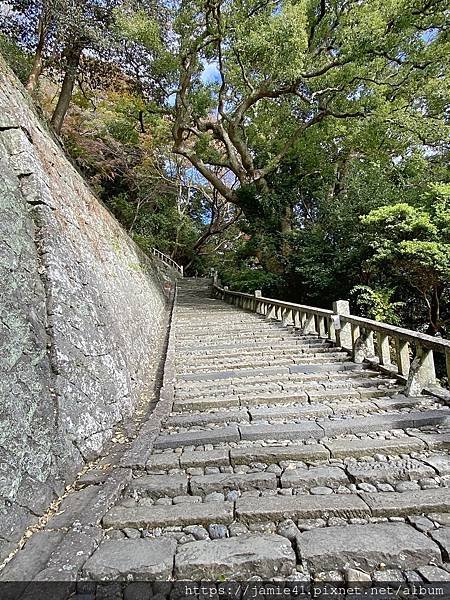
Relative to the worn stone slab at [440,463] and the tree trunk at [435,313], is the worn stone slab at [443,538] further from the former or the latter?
the tree trunk at [435,313]

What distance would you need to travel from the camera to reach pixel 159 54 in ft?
36.0

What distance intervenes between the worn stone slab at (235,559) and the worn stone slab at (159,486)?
24.4 inches

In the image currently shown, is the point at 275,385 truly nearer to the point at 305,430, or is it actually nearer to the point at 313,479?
the point at 305,430

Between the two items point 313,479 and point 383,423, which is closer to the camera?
point 313,479

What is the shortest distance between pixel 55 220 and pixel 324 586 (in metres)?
4.06

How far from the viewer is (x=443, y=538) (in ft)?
7.47

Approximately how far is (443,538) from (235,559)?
1.31m

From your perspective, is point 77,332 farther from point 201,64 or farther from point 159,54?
point 201,64

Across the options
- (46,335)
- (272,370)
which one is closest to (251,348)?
(272,370)

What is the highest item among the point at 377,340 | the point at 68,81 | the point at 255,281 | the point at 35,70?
the point at 68,81

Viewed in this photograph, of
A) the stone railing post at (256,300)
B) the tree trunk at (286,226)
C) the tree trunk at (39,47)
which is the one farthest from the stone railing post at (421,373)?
the tree trunk at (286,226)

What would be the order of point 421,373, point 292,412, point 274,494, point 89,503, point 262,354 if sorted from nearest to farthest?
point 89,503 → point 274,494 → point 292,412 → point 421,373 → point 262,354

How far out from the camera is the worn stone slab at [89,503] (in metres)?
2.56

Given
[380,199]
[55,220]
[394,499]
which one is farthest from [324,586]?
[380,199]
